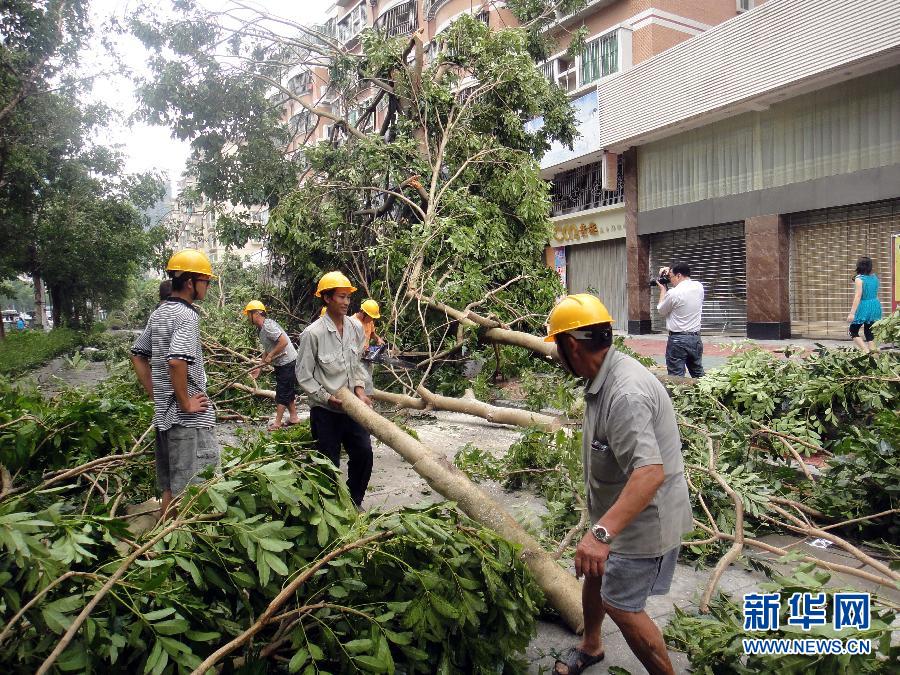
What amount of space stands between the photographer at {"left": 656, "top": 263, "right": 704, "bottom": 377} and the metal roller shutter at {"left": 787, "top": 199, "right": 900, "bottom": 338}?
24.5 feet

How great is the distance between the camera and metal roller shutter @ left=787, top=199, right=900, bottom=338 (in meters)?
12.4

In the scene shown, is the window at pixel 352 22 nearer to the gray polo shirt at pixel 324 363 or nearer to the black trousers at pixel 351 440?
the gray polo shirt at pixel 324 363

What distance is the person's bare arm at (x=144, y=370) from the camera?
3.54 m

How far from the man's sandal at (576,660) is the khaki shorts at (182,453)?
2.00 m

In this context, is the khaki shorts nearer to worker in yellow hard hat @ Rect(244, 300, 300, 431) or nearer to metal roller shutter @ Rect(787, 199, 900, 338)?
worker in yellow hard hat @ Rect(244, 300, 300, 431)

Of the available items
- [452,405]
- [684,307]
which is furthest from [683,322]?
[452,405]

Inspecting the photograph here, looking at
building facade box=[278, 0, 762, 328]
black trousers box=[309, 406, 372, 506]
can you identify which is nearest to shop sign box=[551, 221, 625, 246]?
building facade box=[278, 0, 762, 328]

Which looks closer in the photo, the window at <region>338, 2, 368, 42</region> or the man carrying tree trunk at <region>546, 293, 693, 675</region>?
the man carrying tree trunk at <region>546, 293, 693, 675</region>

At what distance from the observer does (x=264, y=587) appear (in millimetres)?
2238

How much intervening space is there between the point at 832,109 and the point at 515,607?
1447cm

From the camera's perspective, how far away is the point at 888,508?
3.87 meters

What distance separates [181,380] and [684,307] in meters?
5.41

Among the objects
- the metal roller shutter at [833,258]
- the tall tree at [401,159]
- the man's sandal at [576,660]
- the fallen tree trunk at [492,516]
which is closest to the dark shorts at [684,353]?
the tall tree at [401,159]

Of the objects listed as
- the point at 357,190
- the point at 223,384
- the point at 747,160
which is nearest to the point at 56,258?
the point at 357,190
